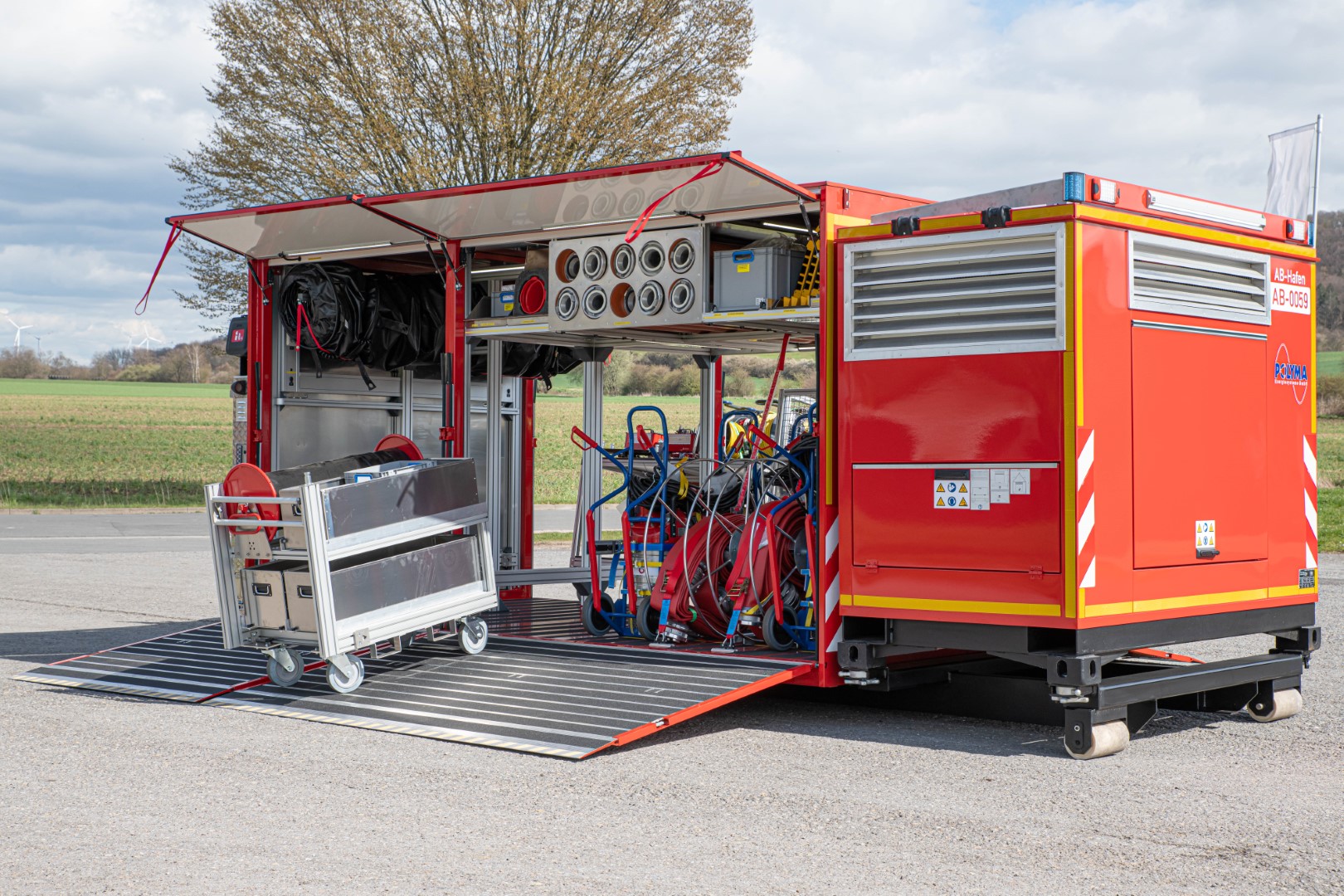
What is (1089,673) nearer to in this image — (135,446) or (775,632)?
(775,632)

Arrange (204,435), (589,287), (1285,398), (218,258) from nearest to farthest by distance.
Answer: (1285,398) < (589,287) < (218,258) < (204,435)

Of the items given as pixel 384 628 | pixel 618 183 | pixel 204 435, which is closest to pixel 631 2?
pixel 618 183

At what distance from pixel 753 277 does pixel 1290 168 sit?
14.3 feet

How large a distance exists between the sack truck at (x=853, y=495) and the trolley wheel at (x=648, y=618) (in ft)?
0.06

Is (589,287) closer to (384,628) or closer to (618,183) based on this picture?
(618,183)

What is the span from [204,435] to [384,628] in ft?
138

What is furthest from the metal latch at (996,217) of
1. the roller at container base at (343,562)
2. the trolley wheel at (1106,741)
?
the roller at container base at (343,562)

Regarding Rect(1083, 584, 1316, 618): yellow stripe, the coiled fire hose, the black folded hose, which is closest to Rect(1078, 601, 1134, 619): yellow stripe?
Rect(1083, 584, 1316, 618): yellow stripe

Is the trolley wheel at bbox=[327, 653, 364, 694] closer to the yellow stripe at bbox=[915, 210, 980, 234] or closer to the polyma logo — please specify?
the yellow stripe at bbox=[915, 210, 980, 234]

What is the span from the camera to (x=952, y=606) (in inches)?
273

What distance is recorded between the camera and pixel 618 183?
322 inches

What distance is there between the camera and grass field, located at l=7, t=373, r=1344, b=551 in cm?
2902

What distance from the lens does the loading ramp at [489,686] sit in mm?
6855

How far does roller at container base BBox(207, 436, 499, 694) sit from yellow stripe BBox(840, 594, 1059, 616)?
2.47 metres
